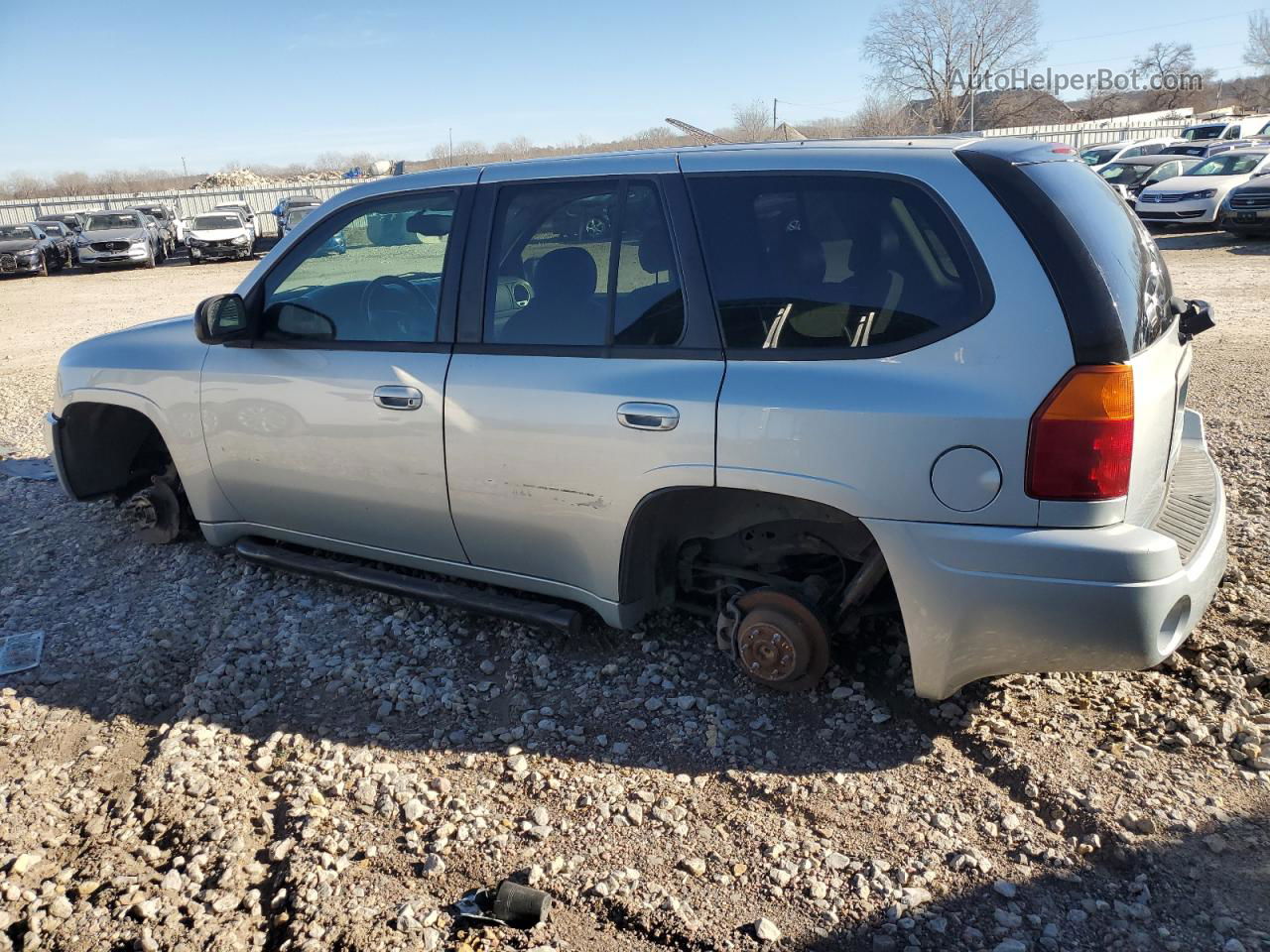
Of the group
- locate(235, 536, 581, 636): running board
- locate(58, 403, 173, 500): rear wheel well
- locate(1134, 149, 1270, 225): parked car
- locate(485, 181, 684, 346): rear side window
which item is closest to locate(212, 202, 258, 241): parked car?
locate(1134, 149, 1270, 225): parked car

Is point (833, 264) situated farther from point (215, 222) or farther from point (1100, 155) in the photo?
point (215, 222)

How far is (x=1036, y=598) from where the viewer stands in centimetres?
290

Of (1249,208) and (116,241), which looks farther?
(116,241)

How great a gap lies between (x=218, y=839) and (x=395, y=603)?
1.61m

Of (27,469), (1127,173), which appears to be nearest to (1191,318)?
(27,469)

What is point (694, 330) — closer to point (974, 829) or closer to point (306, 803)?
point (974, 829)

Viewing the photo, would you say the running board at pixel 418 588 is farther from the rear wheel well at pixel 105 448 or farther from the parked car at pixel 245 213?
the parked car at pixel 245 213

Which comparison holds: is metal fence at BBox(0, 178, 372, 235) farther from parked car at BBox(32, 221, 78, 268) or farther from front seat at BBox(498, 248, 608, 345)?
front seat at BBox(498, 248, 608, 345)

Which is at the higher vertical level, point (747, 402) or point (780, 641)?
point (747, 402)

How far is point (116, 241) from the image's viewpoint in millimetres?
28234

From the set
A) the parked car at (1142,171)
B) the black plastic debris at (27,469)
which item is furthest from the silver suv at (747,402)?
the parked car at (1142,171)

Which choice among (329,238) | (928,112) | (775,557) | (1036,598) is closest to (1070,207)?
(1036,598)

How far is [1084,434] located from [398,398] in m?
2.45

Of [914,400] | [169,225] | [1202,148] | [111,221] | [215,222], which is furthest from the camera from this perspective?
[169,225]
